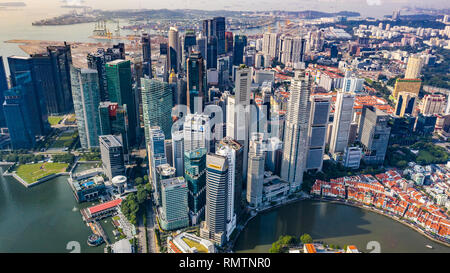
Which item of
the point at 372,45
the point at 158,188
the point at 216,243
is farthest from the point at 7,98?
the point at 372,45

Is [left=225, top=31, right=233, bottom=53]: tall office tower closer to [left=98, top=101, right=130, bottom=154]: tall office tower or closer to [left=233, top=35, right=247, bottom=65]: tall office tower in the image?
[left=233, top=35, right=247, bottom=65]: tall office tower

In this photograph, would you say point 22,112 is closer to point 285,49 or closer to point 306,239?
point 306,239

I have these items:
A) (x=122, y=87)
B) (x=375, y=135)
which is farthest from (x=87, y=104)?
(x=375, y=135)

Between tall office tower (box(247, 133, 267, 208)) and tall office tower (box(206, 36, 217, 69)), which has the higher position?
tall office tower (box(206, 36, 217, 69))

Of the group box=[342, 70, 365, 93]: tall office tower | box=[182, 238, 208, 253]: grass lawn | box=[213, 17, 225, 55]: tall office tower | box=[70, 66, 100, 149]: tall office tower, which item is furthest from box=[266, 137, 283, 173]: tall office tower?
box=[213, 17, 225, 55]: tall office tower

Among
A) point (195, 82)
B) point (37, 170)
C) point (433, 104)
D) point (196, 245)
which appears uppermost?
point (195, 82)

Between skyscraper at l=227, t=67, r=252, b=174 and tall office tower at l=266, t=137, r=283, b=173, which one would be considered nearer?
skyscraper at l=227, t=67, r=252, b=174
